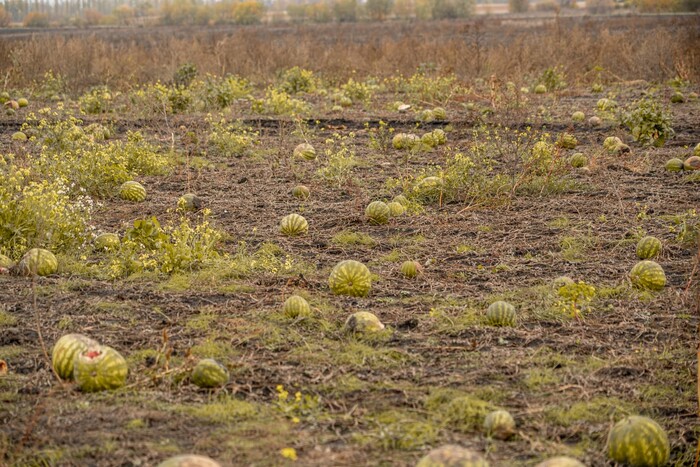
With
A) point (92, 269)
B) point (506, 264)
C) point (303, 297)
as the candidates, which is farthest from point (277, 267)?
point (506, 264)

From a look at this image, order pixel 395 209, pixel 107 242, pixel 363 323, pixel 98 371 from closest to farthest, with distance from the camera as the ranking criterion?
1. pixel 98 371
2. pixel 363 323
3. pixel 107 242
4. pixel 395 209

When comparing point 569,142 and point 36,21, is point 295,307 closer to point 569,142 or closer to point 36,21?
Result: point 569,142

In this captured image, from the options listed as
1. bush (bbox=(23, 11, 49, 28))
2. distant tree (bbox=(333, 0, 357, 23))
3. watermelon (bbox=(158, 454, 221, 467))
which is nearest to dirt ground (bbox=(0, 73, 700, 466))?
watermelon (bbox=(158, 454, 221, 467))

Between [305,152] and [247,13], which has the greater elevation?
[247,13]

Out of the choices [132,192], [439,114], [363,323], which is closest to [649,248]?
[363,323]

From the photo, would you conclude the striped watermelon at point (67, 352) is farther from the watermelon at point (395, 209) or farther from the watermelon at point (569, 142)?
the watermelon at point (569, 142)

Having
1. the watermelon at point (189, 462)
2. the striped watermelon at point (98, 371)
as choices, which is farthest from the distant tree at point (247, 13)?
the watermelon at point (189, 462)

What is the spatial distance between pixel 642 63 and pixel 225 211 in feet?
46.4

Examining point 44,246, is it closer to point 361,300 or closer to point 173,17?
point 361,300

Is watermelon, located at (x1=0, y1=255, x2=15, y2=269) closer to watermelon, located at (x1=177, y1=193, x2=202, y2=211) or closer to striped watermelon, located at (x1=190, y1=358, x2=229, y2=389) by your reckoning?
watermelon, located at (x1=177, y1=193, x2=202, y2=211)

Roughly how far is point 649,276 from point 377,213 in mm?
2782

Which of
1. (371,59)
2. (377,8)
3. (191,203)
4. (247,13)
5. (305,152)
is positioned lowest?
(191,203)

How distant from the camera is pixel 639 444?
374cm

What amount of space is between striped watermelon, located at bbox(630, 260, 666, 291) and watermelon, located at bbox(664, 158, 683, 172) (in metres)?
4.33
